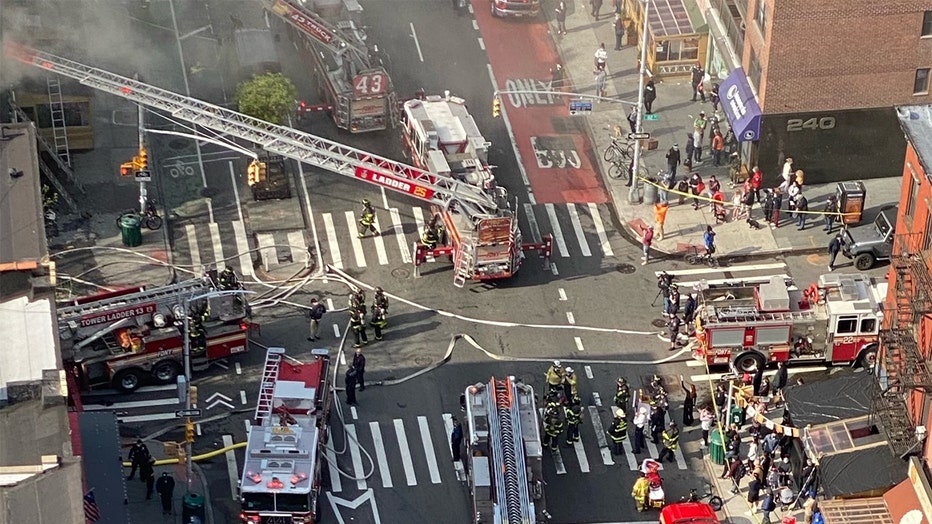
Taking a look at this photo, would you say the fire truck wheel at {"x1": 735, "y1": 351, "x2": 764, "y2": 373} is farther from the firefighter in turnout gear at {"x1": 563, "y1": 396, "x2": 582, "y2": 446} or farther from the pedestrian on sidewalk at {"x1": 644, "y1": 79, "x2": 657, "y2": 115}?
the pedestrian on sidewalk at {"x1": 644, "y1": 79, "x2": 657, "y2": 115}

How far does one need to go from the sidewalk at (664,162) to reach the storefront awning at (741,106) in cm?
174

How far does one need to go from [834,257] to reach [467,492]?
17335 millimetres

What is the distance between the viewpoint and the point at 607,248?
6712 cm

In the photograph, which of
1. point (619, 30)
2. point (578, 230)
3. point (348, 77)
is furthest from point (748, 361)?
point (619, 30)

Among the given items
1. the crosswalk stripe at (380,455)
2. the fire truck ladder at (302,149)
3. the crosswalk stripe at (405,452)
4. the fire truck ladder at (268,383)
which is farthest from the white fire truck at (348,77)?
the crosswalk stripe at (380,455)

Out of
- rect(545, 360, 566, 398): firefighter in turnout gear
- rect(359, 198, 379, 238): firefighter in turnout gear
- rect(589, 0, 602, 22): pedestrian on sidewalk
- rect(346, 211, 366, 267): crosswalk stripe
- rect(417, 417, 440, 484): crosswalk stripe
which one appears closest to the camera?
rect(417, 417, 440, 484): crosswalk stripe

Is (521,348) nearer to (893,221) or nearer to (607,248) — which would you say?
(607,248)

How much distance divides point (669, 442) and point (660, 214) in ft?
39.6

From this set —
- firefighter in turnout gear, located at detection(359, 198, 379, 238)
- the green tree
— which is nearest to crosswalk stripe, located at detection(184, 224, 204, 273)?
the green tree

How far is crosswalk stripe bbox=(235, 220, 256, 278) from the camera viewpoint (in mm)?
65250

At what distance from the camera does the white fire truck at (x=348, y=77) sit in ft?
236

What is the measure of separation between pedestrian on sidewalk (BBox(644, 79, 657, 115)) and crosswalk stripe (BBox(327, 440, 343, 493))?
2289 centimetres

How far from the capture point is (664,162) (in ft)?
236

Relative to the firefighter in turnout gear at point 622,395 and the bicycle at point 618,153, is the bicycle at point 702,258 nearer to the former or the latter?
the bicycle at point 618,153
